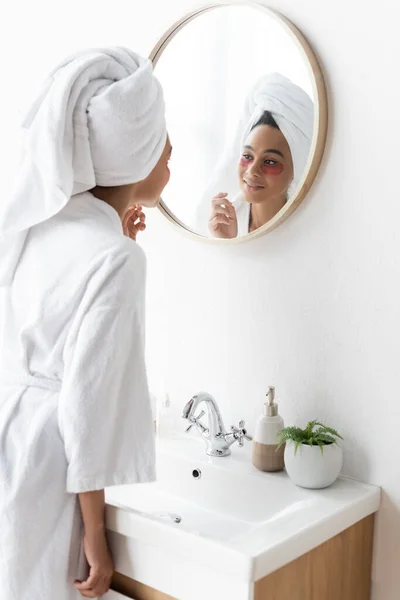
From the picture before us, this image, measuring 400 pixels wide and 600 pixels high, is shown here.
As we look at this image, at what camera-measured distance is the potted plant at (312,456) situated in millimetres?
1481

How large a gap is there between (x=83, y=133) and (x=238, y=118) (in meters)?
0.49

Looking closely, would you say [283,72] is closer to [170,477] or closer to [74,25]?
[74,25]

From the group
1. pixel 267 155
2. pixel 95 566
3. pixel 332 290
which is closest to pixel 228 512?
pixel 95 566

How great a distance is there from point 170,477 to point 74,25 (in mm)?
1200

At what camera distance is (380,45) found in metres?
1.47

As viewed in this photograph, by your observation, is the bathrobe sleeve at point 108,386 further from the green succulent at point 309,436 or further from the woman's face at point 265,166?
the woman's face at point 265,166

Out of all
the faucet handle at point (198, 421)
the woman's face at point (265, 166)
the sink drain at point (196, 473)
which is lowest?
the sink drain at point (196, 473)

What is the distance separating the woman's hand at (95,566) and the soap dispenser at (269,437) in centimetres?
44

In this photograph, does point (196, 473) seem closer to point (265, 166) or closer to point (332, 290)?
point (332, 290)

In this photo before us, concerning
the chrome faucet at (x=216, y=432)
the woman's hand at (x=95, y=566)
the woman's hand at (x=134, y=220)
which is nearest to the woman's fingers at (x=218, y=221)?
the woman's hand at (x=134, y=220)

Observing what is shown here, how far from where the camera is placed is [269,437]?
1596 millimetres

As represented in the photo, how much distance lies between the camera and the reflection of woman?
1580mm

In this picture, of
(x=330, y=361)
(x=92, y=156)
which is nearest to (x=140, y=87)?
(x=92, y=156)

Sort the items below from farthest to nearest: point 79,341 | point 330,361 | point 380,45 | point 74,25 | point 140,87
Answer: point 74,25
point 330,361
point 380,45
point 140,87
point 79,341
